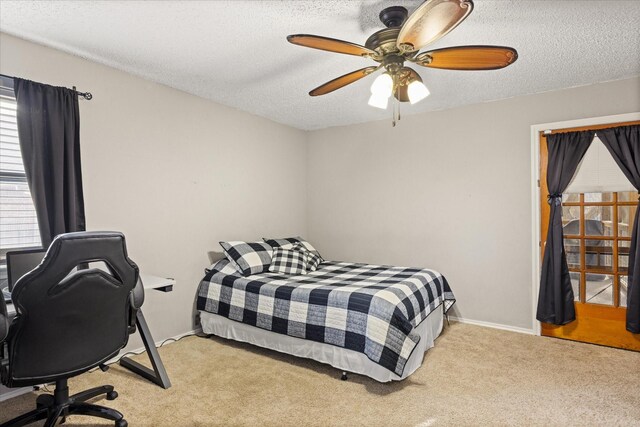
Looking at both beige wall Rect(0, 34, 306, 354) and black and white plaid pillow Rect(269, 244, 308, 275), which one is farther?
black and white plaid pillow Rect(269, 244, 308, 275)

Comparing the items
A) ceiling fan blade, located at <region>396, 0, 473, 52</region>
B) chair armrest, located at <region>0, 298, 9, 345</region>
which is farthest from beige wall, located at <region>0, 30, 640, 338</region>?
ceiling fan blade, located at <region>396, 0, 473, 52</region>

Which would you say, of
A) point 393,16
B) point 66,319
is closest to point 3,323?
point 66,319

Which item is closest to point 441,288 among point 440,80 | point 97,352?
point 440,80

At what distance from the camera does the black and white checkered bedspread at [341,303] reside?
2.46m

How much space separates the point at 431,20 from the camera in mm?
1621

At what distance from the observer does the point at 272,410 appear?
2.22m

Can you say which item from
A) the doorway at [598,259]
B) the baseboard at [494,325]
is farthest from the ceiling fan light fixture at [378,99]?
the baseboard at [494,325]

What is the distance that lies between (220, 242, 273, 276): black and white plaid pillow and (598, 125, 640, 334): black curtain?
3.25 m

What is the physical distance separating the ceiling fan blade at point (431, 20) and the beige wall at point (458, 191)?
2320mm

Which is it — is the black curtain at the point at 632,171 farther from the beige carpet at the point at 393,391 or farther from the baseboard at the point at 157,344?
the baseboard at the point at 157,344

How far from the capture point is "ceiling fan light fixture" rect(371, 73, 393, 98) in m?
2.20

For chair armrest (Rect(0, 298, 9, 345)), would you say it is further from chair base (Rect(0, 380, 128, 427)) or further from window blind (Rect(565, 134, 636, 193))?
window blind (Rect(565, 134, 636, 193))

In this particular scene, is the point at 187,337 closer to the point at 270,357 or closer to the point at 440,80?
the point at 270,357

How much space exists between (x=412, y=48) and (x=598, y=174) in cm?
251
